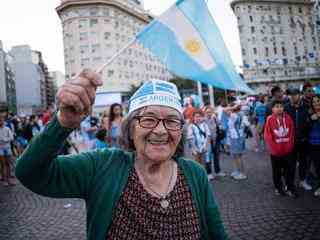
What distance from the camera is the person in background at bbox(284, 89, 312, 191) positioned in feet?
18.5

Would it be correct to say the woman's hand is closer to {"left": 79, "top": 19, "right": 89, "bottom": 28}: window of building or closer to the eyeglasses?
the eyeglasses

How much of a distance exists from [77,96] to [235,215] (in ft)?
13.5

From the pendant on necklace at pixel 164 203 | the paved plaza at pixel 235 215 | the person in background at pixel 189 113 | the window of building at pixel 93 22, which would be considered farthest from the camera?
the window of building at pixel 93 22

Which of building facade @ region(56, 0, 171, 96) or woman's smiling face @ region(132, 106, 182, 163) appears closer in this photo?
woman's smiling face @ region(132, 106, 182, 163)

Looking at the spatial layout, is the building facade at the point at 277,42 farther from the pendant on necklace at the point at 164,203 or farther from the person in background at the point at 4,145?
the pendant on necklace at the point at 164,203

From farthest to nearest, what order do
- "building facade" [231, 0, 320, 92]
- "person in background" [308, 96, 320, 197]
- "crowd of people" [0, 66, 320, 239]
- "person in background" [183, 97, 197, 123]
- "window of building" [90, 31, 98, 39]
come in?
"building facade" [231, 0, 320, 92], "window of building" [90, 31, 98, 39], "person in background" [183, 97, 197, 123], "person in background" [308, 96, 320, 197], "crowd of people" [0, 66, 320, 239]

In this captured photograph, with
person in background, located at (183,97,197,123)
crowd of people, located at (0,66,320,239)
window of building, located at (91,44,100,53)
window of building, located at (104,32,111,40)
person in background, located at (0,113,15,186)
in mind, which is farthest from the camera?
window of building, located at (104,32,111,40)

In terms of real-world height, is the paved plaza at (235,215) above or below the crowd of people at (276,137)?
below

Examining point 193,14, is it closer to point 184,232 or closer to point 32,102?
point 184,232

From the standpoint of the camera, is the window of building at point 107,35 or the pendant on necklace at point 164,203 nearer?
the pendant on necklace at point 164,203

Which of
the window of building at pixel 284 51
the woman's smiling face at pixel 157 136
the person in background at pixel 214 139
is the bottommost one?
the person in background at pixel 214 139

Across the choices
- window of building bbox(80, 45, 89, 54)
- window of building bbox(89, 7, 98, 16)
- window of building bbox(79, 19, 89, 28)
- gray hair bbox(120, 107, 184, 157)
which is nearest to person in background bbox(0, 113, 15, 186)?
gray hair bbox(120, 107, 184, 157)

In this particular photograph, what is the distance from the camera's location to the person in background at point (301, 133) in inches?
222

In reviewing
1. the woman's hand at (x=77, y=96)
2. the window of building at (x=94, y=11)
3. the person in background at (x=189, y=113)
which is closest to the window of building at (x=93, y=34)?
the window of building at (x=94, y=11)
